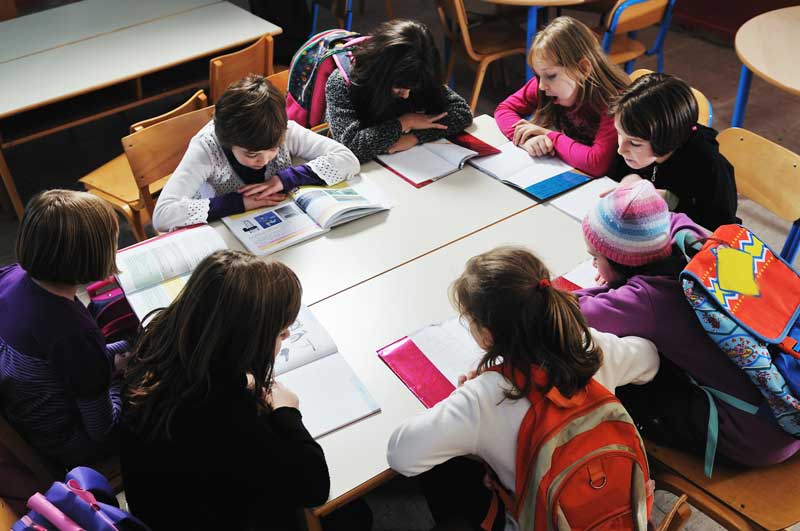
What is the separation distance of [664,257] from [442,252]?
1.99 feet

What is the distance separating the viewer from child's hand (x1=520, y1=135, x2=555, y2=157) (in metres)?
2.30

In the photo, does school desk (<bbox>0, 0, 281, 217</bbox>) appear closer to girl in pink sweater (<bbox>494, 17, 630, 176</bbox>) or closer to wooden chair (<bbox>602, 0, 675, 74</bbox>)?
girl in pink sweater (<bbox>494, 17, 630, 176</bbox>)

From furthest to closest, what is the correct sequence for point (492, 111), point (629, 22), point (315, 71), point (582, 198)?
point (492, 111) → point (629, 22) → point (315, 71) → point (582, 198)

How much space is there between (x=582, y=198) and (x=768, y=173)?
57 cm

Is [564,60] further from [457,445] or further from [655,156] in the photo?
[457,445]

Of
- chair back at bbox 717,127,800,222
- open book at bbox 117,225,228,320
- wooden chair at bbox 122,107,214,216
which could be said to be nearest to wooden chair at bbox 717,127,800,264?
chair back at bbox 717,127,800,222

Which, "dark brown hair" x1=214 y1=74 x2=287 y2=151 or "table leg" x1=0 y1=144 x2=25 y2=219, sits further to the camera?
"table leg" x1=0 y1=144 x2=25 y2=219

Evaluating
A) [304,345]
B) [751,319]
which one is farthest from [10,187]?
[751,319]

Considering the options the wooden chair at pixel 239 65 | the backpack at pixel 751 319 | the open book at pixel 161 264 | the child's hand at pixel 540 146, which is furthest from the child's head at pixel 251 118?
the backpack at pixel 751 319

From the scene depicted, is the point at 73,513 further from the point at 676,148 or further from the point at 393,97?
the point at 676,148

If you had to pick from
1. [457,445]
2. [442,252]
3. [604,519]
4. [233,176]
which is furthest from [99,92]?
[604,519]

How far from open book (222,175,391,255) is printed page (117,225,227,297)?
0.11 m

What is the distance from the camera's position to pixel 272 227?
2004 mm

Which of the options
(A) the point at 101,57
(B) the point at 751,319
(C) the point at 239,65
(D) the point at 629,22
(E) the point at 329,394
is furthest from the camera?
(D) the point at 629,22
